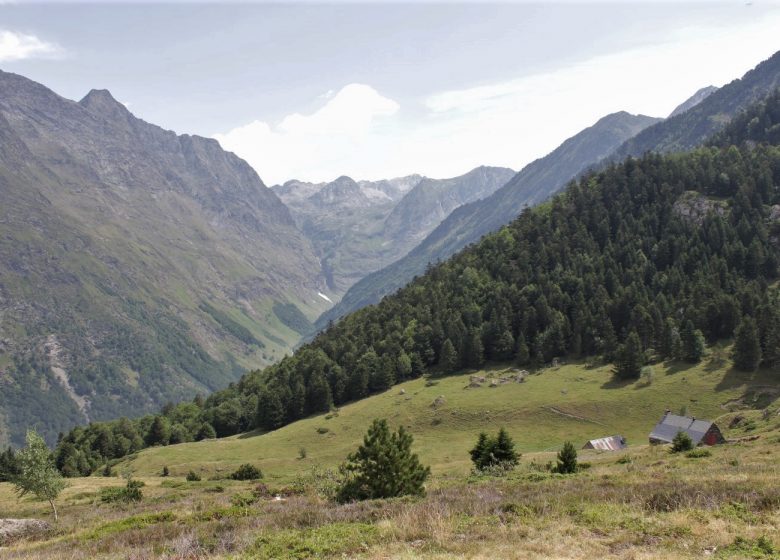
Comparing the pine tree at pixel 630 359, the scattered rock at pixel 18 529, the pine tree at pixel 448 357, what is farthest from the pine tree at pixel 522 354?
the scattered rock at pixel 18 529

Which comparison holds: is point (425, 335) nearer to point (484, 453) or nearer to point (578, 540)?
point (484, 453)

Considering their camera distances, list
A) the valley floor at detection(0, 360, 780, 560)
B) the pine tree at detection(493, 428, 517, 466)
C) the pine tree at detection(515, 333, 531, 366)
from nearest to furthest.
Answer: the valley floor at detection(0, 360, 780, 560) < the pine tree at detection(493, 428, 517, 466) < the pine tree at detection(515, 333, 531, 366)

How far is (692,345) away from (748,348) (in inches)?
452

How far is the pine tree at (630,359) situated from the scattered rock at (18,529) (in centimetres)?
10412

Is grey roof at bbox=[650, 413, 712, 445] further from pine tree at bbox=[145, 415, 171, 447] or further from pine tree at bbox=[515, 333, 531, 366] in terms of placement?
pine tree at bbox=[145, 415, 171, 447]

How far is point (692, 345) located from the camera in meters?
106

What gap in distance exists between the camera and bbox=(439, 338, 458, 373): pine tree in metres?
138

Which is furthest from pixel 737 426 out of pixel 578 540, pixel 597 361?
pixel 578 540

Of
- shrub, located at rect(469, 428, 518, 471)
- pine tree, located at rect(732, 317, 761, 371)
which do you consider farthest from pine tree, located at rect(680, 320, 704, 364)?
shrub, located at rect(469, 428, 518, 471)

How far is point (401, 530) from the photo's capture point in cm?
1802

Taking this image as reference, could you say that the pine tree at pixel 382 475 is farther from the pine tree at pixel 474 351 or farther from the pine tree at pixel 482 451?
the pine tree at pixel 474 351

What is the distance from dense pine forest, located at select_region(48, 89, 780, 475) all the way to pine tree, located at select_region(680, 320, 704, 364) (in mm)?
337

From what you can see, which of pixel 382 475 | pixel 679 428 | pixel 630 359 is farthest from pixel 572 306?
pixel 382 475

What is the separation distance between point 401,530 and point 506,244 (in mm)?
180185
